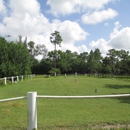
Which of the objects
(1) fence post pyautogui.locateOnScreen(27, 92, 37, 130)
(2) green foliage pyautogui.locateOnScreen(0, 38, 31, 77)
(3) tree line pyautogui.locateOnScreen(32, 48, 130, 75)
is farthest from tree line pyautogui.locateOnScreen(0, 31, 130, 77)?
(1) fence post pyautogui.locateOnScreen(27, 92, 37, 130)

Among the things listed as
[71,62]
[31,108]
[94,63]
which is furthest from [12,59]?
[71,62]

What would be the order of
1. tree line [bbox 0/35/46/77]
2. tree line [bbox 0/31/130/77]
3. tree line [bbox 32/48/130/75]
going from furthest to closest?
tree line [bbox 32/48/130/75] < tree line [bbox 0/31/130/77] < tree line [bbox 0/35/46/77]

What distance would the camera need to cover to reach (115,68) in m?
70.4

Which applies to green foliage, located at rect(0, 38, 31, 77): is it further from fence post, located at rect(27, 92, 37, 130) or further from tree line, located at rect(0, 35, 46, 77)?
fence post, located at rect(27, 92, 37, 130)

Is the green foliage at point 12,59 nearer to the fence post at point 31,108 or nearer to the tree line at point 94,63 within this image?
the fence post at point 31,108

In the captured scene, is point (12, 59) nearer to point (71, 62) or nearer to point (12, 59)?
point (12, 59)

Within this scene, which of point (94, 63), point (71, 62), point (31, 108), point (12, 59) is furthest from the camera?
point (71, 62)

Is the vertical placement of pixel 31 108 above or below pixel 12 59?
below

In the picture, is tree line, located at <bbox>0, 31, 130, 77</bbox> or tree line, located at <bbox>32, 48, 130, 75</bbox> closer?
tree line, located at <bbox>0, 31, 130, 77</bbox>

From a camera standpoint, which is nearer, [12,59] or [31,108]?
[31,108]

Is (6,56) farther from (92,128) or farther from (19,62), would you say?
(92,128)

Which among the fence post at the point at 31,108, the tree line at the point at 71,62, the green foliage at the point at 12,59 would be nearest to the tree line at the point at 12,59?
the green foliage at the point at 12,59

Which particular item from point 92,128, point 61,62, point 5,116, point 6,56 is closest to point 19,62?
point 6,56

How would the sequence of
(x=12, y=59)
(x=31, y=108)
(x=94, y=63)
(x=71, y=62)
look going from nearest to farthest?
(x=31, y=108)
(x=12, y=59)
(x=94, y=63)
(x=71, y=62)
